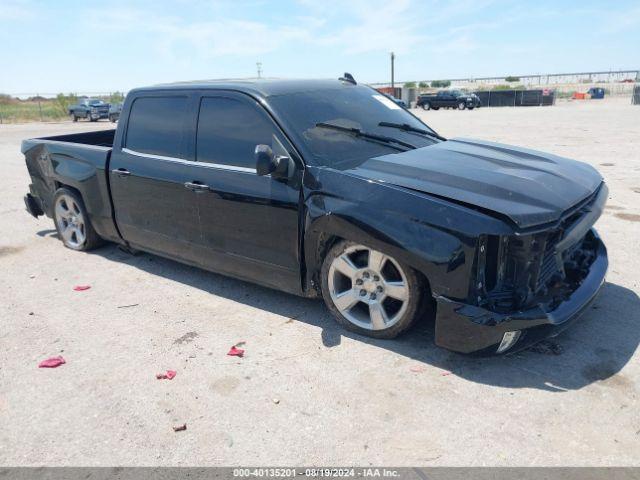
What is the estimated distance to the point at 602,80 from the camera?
3415 inches

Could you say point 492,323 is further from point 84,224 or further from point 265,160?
point 84,224

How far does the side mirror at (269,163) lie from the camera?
351 cm

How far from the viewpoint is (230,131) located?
4.11m

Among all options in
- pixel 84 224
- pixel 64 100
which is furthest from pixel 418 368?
pixel 64 100

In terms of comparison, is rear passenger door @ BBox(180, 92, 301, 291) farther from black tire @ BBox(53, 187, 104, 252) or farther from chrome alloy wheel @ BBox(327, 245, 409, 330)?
black tire @ BBox(53, 187, 104, 252)

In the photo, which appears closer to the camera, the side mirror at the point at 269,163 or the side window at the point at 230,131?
the side mirror at the point at 269,163

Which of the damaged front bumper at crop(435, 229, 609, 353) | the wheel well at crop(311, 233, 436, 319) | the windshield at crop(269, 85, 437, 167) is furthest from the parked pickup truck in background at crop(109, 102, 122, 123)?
the damaged front bumper at crop(435, 229, 609, 353)

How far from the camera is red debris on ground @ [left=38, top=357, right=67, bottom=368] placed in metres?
3.53

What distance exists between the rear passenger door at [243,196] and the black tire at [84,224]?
204 cm

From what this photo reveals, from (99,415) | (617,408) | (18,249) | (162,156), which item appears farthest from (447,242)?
(18,249)

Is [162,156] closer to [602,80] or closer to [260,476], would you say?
[260,476]

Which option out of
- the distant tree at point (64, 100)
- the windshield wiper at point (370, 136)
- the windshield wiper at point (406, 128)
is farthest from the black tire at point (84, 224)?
the distant tree at point (64, 100)

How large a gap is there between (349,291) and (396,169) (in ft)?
3.01

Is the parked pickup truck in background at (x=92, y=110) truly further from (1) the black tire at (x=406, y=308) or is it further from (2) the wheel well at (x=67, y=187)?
(1) the black tire at (x=406, y=308)
